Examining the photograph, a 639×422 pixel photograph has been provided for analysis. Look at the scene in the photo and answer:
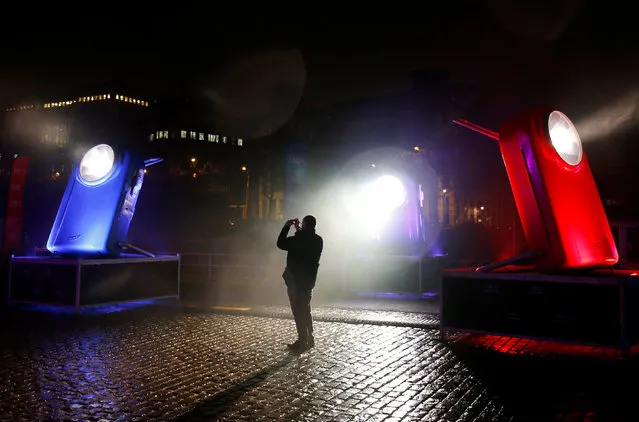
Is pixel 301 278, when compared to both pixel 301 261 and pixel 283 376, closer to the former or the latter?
pixel 301 261

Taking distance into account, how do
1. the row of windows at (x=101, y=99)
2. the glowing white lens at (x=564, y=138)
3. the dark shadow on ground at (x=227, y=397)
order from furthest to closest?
1. the row of windows at (x=101, y=99)
2. the glowing white lens at (x=564, y=138)
3. the dark shadow on ground at (x=227, y=397)

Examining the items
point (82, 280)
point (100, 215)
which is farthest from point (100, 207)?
point (82, 280)

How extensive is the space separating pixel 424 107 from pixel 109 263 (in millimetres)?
44864

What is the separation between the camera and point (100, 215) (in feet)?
43.6

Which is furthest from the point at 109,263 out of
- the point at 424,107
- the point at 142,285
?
the point at 424,107

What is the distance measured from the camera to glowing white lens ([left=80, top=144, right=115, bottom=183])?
44.2 feet

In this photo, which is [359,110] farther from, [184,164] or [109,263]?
[109,263]

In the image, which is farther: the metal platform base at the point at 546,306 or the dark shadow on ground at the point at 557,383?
the metal platform base at the point at 546,306

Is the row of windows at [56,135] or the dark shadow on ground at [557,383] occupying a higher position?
the row of windows at [56,135]

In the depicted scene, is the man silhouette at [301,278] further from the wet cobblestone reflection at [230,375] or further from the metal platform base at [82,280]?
the metal platform base at [82,280]

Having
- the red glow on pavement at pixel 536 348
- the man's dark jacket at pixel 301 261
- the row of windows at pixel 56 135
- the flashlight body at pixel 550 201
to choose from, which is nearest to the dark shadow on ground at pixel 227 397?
the man's dark jacket at pixel 301 261

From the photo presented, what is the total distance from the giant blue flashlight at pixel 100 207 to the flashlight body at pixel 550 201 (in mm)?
8403

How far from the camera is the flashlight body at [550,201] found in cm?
912

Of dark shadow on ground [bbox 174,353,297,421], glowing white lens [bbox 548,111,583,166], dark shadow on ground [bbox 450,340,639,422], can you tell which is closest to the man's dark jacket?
dark shadow on ground [bbox 174,353,297,421]
